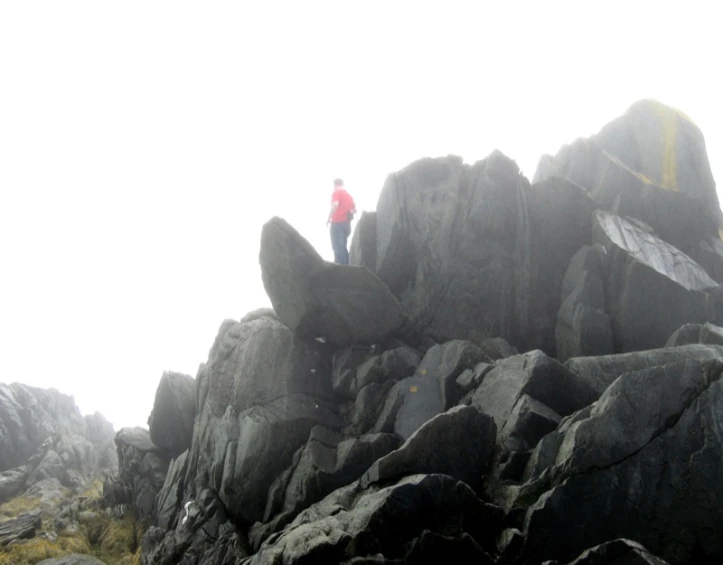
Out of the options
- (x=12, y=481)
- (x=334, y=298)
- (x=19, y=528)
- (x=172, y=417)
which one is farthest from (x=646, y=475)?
(x=12, y=481)

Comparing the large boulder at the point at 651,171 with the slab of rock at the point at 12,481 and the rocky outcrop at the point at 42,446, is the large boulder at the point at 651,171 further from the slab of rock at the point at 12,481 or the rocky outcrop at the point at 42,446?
the slab of rock at the point at 12,481

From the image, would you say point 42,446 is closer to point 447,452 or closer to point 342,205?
point 342,205

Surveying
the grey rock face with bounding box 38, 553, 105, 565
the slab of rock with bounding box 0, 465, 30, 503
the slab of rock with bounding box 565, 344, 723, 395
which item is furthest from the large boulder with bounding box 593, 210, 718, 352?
the slab of rock with bounding box 0, 465, 30, 503

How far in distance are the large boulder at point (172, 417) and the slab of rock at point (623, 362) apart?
26751mm

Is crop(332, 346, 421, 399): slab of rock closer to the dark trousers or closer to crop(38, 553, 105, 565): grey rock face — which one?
the dark trousers

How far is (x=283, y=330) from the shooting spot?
30484mm

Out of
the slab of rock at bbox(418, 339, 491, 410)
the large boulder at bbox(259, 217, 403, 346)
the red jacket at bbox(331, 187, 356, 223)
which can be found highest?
the red jacket at bbox(331, 187, 356, 223)

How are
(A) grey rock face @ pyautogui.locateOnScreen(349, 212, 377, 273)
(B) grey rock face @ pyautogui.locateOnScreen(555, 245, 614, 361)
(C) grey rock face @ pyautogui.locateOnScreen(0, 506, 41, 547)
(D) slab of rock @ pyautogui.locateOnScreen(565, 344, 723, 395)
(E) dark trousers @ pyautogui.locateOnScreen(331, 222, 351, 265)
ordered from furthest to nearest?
(C) grey rock face @ pyautogui.locateOnScreen(0, 506, 41, 547), (A) grey rock face @ pyautogui.locateOnScreen(349, 212, 377, 273), (E) dark trousers @ pyautogui.locateOnScreen(331, 222, 351, 265), (B) grey rock face @ pyautogui.locateOnScreen(555, 245, 614, 361), (D) slab of rock @ pyautogui.locateOnScreen(565, 344, 723, 395)

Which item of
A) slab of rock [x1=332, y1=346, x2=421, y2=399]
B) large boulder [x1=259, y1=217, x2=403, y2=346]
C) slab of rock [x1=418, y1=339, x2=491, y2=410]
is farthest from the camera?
large boulder [x1=259, y1=217, x2=403, y2=346]

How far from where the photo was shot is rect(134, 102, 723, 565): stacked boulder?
15.6 meters

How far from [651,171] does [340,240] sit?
2211 centimetres

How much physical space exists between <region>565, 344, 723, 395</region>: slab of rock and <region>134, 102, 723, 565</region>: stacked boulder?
0.09 m

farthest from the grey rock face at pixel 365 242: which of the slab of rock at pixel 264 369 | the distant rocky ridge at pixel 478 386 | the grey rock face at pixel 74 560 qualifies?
the grey rock face at pixel 74 560

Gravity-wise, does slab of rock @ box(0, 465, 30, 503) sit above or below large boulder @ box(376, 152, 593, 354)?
below
